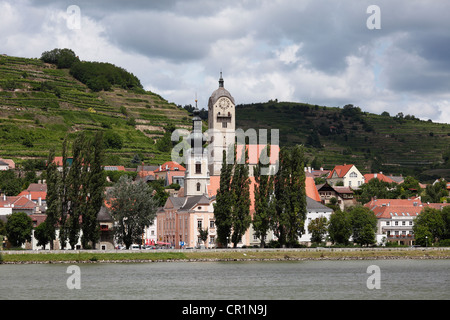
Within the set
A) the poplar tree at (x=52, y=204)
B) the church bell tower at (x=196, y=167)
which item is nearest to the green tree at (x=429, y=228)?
the church bell tower at (x=196, y=167)

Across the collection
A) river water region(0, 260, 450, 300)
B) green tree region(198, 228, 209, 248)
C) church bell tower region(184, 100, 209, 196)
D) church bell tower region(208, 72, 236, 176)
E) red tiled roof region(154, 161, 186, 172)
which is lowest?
river water region(0, 260, 450, 300)

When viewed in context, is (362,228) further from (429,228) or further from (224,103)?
(224,103)

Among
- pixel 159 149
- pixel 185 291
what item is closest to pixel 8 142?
pixel 159 149

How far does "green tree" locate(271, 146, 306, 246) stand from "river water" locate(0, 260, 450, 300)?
8158 mm

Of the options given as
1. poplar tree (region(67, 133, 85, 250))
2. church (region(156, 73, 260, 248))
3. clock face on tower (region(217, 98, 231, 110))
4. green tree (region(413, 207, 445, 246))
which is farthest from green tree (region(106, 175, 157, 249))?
clock face on tower (region(217, 98, 231, 110))

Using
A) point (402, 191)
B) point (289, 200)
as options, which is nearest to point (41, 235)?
point (289, 200)

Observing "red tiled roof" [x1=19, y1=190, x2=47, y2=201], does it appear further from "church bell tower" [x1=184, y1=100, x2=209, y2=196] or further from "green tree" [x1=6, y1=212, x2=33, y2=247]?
"green tree" [x1=6, y1=212, x2=33, y2=247]

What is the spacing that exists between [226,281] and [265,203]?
26706mm

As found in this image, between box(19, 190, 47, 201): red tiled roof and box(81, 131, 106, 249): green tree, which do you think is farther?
box(19, 190, 47, 201): red tiled roof

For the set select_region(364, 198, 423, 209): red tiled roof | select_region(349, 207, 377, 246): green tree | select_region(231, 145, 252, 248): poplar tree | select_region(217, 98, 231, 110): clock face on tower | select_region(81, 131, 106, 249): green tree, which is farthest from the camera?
select_region(217, 98, 231, 110): clock face on tower

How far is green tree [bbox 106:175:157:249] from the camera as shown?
86.6 m
